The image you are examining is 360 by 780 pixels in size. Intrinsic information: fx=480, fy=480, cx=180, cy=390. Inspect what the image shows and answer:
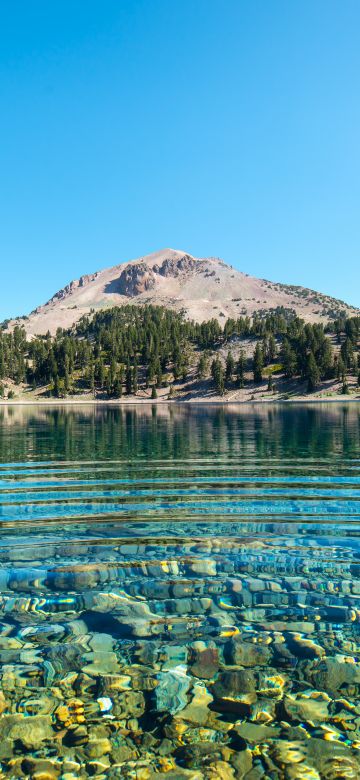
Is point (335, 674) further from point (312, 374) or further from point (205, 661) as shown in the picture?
point (312, 374)

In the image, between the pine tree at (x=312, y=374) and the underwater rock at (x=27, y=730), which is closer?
the underwater rock at (x=27, y=730)

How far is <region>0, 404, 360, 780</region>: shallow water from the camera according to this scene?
6273 mm

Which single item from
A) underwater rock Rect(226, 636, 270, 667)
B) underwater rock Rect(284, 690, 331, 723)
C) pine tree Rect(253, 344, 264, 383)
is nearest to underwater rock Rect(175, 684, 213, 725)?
underwater rock Rect(226, 636, 270, 667)

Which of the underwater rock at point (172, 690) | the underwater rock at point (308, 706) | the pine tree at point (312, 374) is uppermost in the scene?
the pine tree at point (312, 374)

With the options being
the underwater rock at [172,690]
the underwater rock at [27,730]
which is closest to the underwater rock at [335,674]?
the underwater rock at [172,690]

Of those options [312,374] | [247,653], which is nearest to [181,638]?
[247,653]

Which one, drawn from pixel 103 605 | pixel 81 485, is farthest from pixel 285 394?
pixel 103 605

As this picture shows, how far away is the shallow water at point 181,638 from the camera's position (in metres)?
6.27

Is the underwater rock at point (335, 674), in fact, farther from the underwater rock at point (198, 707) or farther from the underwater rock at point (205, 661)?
the underwater rock at point (198, 707)

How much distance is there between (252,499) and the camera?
20766mm

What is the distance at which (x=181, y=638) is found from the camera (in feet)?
29.4

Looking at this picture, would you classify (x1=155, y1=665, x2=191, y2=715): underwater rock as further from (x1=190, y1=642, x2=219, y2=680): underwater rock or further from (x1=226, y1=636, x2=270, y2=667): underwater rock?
(x1=226, y1=636, x2=270, y2=667): underwater rock

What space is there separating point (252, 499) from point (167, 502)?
3688 mm

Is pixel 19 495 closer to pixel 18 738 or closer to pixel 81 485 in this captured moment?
pixel 81 485
